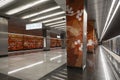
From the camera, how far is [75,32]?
6.08 m

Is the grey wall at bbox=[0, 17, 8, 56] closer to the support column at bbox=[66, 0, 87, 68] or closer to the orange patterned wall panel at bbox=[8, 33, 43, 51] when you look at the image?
the orange patterned wall panel at bbox=[8, 33, 43, 51]

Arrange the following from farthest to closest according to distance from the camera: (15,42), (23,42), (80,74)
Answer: (23,42)
(15,42)
(80,74)

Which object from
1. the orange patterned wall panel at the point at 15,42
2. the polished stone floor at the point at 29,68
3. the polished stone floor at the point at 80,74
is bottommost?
the polished stone floor at the point at 80,74

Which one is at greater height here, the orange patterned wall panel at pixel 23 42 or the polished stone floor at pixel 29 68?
the orange patterned wall panel at pixel 23 42

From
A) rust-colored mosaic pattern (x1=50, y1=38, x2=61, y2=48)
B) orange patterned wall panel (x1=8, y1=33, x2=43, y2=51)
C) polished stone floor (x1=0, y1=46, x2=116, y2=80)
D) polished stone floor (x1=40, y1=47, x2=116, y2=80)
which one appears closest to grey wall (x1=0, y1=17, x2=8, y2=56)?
orange patterned wall panel (x1=8, y1=33, x2=43, y2=51)

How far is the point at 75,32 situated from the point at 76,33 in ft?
0.22

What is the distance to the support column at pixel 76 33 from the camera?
5.93m

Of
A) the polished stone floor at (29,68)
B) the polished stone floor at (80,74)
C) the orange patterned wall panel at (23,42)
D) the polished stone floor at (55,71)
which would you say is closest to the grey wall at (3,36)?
the polished stone floor at (29,68)

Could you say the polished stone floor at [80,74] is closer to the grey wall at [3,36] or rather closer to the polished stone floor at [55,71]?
the polished stone floor at [55,71]

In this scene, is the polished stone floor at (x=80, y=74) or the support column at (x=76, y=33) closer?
the polished stone floor at (x=80, y=74)

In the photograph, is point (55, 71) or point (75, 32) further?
point (75, 32)

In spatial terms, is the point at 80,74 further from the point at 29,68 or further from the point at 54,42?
the point at 54,42

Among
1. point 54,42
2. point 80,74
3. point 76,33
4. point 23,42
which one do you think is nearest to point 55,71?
point 80,74

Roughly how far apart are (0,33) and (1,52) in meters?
1.62
